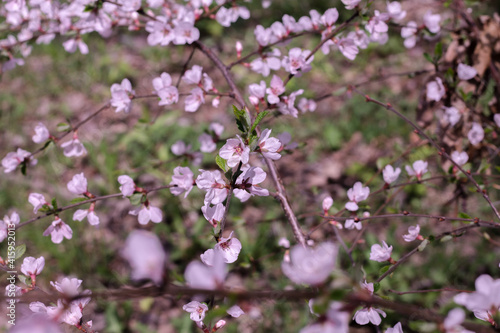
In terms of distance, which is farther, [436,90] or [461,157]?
[436,90]

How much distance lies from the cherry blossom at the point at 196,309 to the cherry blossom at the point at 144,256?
1.49 ft

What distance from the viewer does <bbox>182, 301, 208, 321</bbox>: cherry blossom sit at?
997 mm

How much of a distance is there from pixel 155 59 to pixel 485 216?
10.2 feet

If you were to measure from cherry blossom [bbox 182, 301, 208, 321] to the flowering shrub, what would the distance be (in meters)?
0.02

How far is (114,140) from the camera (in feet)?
10.2

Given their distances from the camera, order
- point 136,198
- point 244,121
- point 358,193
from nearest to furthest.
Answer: point 244,121
point 136,198
point 358,193

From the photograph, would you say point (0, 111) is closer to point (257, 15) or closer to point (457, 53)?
point (257, 15)

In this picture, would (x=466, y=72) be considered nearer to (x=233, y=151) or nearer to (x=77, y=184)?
(x=233, y=151)

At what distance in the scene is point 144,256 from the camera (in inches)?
22.3

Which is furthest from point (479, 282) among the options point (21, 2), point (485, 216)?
point (485, 216)

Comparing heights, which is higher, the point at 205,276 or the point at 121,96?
the point at 205,276

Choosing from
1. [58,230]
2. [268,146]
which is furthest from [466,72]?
[58,230]

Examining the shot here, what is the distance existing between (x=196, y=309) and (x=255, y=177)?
1.32 feet

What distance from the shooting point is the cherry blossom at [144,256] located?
56cm
